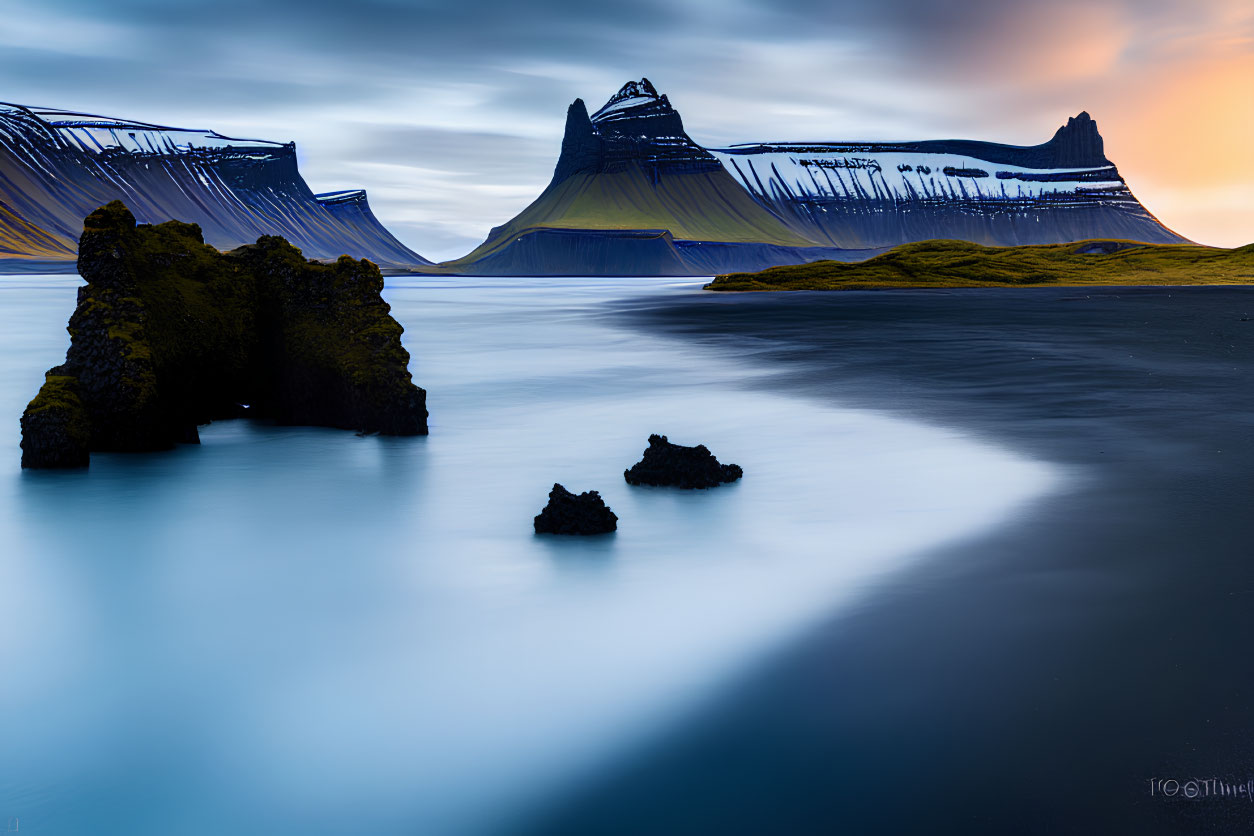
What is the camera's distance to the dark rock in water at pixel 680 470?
813 centimetres

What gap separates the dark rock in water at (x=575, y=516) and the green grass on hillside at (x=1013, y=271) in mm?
60213

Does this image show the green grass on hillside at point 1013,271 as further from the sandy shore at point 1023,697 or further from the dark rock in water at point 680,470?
the sandy shore at point 1023,697

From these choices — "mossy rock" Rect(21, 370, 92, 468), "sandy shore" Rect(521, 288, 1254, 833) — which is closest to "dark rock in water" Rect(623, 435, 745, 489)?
"sandy shore" Rect(521, 288, 1254, 833)

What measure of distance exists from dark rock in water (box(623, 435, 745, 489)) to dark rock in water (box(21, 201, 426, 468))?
11.4 feet

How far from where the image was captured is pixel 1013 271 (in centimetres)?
7612

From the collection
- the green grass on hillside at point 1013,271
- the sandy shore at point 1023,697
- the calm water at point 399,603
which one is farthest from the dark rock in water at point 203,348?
the green grass on hillside at point 1013,271

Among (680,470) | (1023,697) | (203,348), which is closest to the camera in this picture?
(1023,697)

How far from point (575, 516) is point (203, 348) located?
5.57 m

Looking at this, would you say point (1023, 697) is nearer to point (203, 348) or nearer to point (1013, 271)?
point (203, 348)

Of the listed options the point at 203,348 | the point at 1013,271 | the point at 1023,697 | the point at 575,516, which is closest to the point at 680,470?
the point at 575,516

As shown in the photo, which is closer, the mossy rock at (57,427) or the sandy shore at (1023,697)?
the sandy shore at (1023,697)

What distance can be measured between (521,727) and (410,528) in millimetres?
3523

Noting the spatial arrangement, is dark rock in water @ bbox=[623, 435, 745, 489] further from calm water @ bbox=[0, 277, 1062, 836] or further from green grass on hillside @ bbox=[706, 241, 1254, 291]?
green grass on hillside @ bbox=[706, 241, 1254, 291]

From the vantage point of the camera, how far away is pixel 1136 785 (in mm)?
3127
